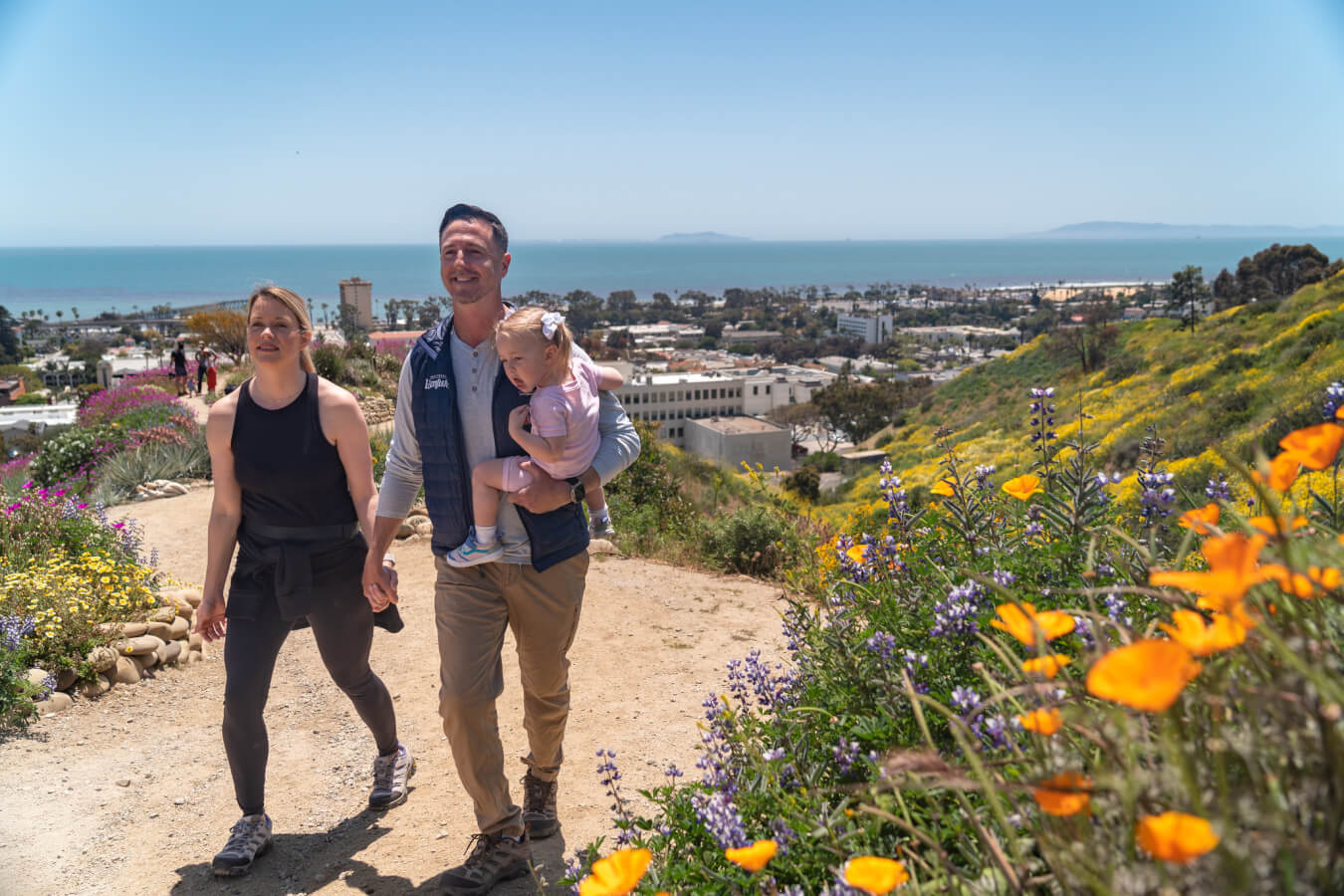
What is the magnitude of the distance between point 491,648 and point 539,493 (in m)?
→ 0.59

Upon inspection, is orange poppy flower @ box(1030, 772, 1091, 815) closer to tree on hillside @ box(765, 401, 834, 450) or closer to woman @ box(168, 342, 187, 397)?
woman @ box(168, 342, 187, 397)

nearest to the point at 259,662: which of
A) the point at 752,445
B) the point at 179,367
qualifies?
the point at 179,367

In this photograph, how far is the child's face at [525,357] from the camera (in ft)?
9.77

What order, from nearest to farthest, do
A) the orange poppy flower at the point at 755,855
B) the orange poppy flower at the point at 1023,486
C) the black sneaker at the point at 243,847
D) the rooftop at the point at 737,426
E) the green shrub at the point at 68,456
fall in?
the orange poppy flower at the point at 755,855 < the orange poppy flower at the point at 1023,486 < the black sneaker at the point at 243,847 < the green shrub at the point at 68,456 < the rooftop at the point at 737,426

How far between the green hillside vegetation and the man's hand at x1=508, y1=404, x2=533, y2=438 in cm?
153

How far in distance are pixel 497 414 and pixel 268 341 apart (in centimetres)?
98

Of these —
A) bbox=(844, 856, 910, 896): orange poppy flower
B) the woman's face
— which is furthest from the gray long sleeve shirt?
bbox=(844, 856, 910, 896): orange poppy flower

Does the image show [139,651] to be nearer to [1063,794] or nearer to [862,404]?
[1063,794]

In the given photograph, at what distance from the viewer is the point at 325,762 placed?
444 centimetres

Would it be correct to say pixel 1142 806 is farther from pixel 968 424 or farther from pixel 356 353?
pixel 968 424

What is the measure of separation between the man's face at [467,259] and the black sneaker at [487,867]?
190 centimetres

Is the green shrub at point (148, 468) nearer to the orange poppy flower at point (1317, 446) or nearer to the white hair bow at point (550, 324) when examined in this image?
the white hair bow at point (550, 324)

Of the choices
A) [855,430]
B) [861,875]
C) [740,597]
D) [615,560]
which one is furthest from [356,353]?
[855,430]

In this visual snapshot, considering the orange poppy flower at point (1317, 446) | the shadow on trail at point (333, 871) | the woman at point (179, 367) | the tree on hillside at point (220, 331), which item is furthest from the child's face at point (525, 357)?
the tree on hillside at point (220, 331)
